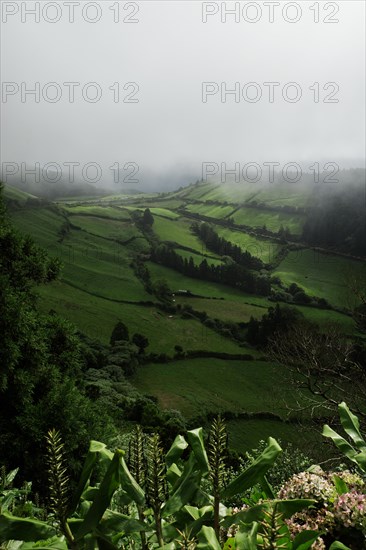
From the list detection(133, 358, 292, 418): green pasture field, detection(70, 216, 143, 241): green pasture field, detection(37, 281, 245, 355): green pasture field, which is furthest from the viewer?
detection(70, 216, 143, 241): green pasture field

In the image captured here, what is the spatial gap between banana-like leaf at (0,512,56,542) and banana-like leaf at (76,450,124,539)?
6.5 inches

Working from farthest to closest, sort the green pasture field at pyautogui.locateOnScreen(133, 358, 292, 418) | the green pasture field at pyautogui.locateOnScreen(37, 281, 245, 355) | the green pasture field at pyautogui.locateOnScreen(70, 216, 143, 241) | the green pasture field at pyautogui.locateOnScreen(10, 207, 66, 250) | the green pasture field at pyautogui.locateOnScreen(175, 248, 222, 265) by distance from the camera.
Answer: the green pasture field at pyautogui.locateOnScreen(70, 216, 143, 241) < the green pasture field at pyautogui.locateOnScreen(175, 248, 222, 265) < the green pasture field at pyautogui.locateOnScreen(10, 207, 66, 250) < the green pasture field at pyautogui.locateOnScreen(37, 281, 245, 355) < the green pasture field at pyautogui.locateOnScreen(133, 358, 292, 418)

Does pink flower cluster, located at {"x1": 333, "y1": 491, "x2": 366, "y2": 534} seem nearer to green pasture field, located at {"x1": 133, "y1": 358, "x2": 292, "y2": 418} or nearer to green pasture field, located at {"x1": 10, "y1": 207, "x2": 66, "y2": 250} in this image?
green pasture field, located at {"x1": 133, "y1": 358, "x2": 292, "y2": 418}

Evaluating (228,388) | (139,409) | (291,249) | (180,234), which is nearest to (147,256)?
(180,234)

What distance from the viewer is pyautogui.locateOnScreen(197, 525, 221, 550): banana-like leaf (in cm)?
170

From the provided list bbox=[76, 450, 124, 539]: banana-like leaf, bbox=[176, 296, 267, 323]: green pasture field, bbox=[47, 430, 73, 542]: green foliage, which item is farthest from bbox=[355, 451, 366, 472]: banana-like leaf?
bbox=[176, 296, 267, 323]: green pasture field

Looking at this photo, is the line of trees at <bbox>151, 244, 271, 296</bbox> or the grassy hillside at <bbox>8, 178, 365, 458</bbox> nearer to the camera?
the grassy hillside at <bbox>8, 178, 365, 458</bbox>

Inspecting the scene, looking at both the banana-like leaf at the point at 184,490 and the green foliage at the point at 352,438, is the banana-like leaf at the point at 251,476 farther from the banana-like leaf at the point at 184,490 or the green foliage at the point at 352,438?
the green foliage at the point at 352,438

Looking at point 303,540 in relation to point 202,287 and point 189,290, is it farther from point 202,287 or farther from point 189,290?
point 202,287

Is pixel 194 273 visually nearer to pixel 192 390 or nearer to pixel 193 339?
pixel 193 339

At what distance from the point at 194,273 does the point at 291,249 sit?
45269 millimetres

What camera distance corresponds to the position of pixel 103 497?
5.77 feet

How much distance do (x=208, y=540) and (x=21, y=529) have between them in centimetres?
79

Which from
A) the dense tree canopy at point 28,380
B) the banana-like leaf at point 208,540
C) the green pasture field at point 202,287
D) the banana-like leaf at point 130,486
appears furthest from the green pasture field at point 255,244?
the banana-like leaf at point 208,540
